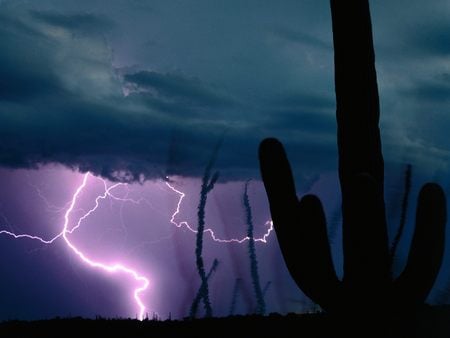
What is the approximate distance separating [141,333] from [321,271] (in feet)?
9.97

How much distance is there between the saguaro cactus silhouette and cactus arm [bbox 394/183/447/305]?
10 millimetres

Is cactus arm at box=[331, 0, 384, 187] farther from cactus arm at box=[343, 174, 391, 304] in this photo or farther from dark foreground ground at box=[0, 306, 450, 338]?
dark foreground ground at box=[0, 306, 450, 338]

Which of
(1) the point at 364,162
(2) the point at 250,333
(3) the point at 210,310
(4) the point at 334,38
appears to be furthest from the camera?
(3) the point at 210,310

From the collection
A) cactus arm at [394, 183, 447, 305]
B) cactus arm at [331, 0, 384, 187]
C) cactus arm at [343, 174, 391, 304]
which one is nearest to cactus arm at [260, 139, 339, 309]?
cactus arm at [343, 174, 391, 304]

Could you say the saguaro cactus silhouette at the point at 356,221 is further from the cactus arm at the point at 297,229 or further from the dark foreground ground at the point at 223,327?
the dark foreground ground at the point at 223,327

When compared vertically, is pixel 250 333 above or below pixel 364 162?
below

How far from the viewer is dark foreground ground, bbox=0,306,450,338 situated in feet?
27.1

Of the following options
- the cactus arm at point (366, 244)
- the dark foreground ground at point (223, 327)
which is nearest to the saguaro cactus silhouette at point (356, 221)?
the cactus arm at point (366, 244)

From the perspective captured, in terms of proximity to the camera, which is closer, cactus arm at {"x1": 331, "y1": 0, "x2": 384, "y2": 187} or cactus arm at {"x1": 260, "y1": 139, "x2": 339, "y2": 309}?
cactus arm at {"x1": 260, "y1": 139, "x2": 339, "y2": 309}

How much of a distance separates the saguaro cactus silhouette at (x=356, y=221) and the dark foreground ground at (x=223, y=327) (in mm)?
621

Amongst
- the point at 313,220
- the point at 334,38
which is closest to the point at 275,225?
the point at 313,220

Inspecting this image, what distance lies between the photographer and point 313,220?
6.72m

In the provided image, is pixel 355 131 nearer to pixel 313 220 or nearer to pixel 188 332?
pixel 313 220

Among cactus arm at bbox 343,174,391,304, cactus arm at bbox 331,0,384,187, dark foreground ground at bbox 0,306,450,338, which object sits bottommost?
dark foreground ground at bbox 0,306,450,338
